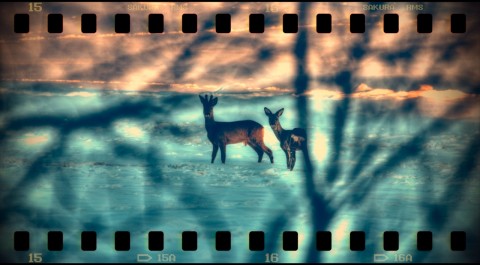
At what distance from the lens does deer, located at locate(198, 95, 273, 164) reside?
746 cm

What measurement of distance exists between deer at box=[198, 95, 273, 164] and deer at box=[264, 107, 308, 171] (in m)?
0.12

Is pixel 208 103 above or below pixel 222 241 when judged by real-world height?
above

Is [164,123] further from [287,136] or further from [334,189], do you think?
[334,189]

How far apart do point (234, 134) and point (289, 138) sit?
1.46ft

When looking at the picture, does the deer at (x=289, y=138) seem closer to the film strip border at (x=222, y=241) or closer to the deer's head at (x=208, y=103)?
the deer's head at (x=208, y=103)

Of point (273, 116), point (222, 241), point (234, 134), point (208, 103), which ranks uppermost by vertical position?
point (208, 103)

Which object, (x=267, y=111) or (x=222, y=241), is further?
(x=267, y=111)

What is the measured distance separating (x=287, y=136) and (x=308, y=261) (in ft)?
3.28

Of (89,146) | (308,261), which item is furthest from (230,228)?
(89,146)

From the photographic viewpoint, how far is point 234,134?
7.48 meters

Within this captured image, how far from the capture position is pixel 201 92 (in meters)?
7.40

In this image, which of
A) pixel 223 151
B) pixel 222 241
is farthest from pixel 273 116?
pixel 222 241

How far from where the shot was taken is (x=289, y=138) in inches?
292

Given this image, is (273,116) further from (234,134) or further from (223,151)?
(223,151)
